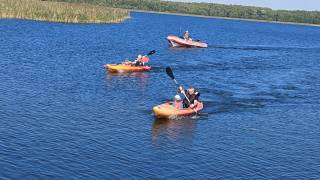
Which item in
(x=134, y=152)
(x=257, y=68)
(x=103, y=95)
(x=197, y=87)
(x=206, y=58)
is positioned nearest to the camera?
(x=134, y=152)

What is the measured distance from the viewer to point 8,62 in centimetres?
4344

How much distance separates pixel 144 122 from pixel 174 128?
160 centimetres

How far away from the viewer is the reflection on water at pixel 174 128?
2720 centimetres

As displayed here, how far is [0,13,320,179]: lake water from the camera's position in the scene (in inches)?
883

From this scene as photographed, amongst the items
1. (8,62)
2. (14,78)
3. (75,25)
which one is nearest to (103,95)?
(14,78)

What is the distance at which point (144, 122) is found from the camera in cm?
2911

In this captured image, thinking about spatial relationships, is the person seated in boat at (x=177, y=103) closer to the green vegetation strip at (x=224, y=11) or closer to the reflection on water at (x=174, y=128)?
the reflection on water at (x=174, y=128)

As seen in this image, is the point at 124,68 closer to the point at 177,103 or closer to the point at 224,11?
the point at 177,103

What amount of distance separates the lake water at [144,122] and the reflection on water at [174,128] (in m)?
0.06

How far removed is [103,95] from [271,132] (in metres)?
11.1

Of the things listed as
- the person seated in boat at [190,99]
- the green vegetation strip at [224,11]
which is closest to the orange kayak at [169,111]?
the person seated in boat at [190,99]

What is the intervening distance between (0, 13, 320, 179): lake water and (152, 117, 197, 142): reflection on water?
0.20 ft

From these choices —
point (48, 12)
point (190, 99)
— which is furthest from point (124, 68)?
point (48, 12)

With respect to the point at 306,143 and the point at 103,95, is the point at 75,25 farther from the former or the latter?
the point at 306,143
